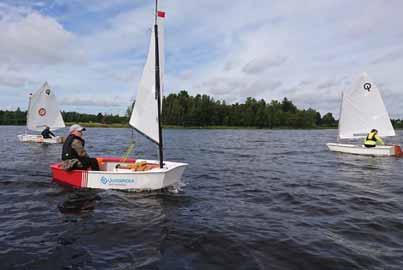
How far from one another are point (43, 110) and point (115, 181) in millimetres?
31539

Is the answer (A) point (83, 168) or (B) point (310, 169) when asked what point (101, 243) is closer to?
(A) point (83, 168)

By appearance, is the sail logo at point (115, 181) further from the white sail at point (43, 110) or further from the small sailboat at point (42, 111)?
the white sail at point (43, 110)

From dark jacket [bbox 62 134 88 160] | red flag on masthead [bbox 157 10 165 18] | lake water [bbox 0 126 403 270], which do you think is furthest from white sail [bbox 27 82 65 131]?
red flag on masthead [bbox 157 10 165 18]

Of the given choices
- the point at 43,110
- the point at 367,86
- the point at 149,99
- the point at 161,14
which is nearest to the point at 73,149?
the point at 149,99

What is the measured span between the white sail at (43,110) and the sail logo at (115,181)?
30822 millimetres

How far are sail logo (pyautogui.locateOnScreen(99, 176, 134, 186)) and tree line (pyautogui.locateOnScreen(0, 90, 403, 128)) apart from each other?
102m

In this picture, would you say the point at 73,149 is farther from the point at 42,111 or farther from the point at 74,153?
the point at 42,111

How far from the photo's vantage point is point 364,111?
97.2 ft

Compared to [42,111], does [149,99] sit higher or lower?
lower

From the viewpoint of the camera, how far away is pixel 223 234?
28.0ft

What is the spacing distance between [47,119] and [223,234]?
37.2m

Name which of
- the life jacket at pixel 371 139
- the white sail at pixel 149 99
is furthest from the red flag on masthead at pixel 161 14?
the life jacket at pixel 371 139

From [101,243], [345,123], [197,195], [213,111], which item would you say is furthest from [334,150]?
[213,111]

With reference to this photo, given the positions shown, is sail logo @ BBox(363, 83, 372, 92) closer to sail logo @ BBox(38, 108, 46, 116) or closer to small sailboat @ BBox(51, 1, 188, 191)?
small sailboat @ BBox(51, 1, 188, 191)
